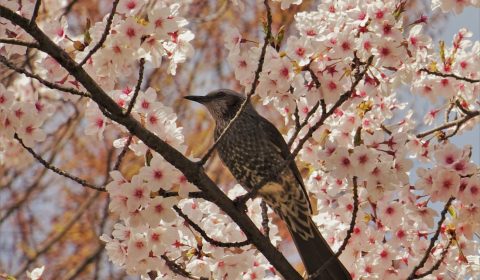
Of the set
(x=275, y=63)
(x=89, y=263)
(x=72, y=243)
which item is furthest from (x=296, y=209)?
(x=72, y=243)

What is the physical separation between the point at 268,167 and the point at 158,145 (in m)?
1.69

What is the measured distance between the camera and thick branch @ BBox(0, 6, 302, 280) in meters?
2.68

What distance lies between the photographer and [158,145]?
2.90 meters

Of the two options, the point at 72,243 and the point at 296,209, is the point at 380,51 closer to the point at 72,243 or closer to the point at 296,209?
the point at 296,209

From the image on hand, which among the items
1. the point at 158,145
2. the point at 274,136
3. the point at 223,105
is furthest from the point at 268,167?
Answer: the point at 158,145

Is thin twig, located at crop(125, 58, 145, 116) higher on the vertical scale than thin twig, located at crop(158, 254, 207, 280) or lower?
higher

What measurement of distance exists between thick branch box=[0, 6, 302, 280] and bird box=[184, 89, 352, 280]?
553mm

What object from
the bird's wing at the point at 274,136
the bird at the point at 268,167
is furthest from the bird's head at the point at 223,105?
the bird's wing at the point at 274,136

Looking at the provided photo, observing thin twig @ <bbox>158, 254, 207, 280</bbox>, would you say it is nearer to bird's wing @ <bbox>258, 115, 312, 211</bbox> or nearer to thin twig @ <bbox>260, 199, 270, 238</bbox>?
thin twig @ <bbox>260, 199, 270, 238</bbox>

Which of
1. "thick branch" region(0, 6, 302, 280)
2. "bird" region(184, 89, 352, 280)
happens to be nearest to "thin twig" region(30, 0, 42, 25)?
"thick branch" region(0, 6, 302, 280)

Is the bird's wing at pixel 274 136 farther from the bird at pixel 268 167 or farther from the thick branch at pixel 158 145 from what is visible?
the thick branch at pixel 158 145

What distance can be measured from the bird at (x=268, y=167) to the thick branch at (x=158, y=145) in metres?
0.55

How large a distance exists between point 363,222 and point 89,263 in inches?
156

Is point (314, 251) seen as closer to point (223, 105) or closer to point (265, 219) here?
point (265, 219)
